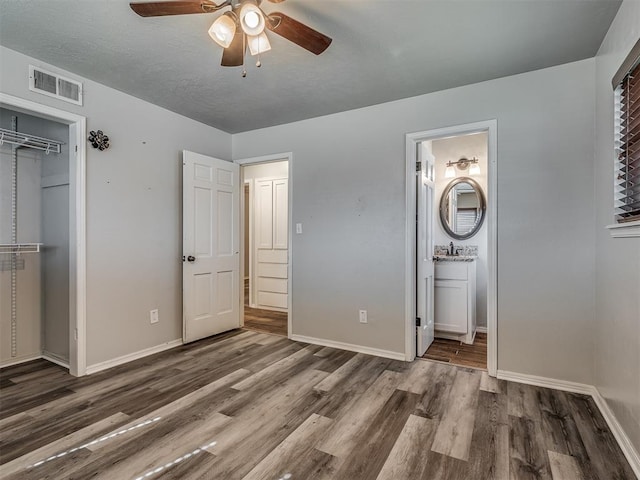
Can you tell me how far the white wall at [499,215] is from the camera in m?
2.42

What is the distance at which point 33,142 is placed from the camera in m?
2.86

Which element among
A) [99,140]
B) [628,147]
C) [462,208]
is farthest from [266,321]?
[628,147]

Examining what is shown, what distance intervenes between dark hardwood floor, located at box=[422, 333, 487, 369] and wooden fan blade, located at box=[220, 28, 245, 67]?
2.94m

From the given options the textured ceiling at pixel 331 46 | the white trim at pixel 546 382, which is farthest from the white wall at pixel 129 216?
the white trim at pixel 546 382

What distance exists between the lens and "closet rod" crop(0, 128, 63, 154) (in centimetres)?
274

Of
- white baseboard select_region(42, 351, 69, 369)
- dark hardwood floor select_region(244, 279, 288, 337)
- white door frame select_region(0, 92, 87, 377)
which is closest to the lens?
white door frame select_region(0, 92, 87, 377)

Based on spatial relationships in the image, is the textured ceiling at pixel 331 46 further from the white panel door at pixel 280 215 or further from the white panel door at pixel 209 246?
the white panel door at pixel 280 215

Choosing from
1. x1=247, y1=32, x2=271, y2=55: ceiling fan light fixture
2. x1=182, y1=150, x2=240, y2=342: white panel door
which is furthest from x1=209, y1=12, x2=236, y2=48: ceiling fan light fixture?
x1=182, y1=150, x2=240, y2=342: white panel door

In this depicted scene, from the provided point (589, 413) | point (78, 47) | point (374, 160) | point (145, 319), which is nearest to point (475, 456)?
point (589, 413)

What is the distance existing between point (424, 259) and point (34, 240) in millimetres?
3775

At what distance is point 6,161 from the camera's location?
2.96 m

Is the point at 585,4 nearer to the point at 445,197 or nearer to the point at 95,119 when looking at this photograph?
the point at 445,197

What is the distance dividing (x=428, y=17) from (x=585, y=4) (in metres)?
0.84

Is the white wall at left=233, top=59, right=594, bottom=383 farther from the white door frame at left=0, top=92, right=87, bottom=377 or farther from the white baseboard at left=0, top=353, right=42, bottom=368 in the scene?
the white baseboard at left=0, top=353, right=42, bottom=368
